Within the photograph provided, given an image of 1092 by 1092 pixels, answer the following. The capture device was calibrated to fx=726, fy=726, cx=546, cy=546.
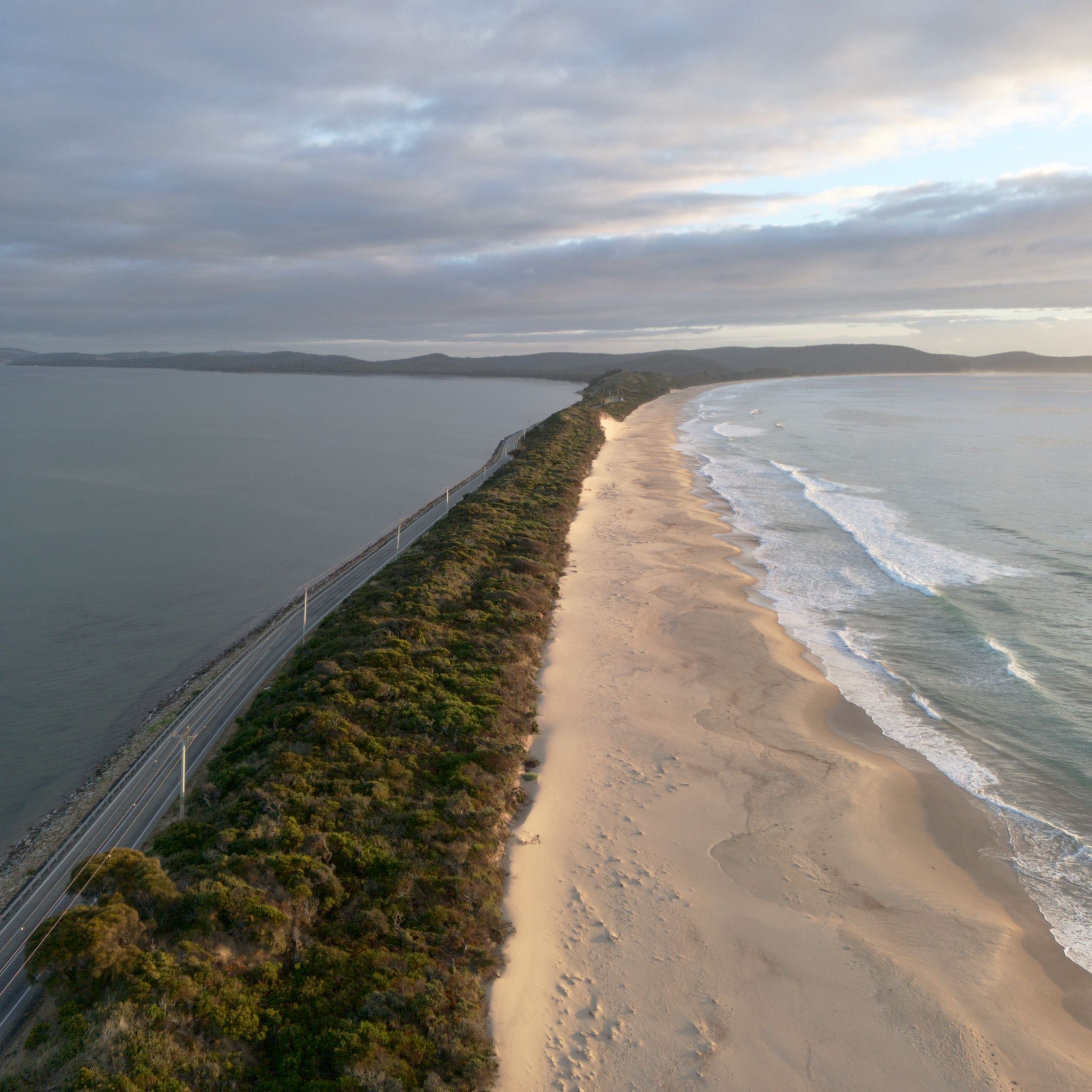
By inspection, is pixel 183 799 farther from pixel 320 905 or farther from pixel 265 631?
pixel 265 631

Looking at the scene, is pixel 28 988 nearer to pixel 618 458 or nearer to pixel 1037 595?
pixel 1037 595

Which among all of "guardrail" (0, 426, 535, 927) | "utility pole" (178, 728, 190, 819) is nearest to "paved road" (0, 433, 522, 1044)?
"guardrail" (0, 426, 535, 927)

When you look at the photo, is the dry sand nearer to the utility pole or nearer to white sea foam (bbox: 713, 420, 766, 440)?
the utility pole

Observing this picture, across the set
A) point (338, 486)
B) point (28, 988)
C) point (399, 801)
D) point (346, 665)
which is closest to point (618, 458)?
point (338, 486)

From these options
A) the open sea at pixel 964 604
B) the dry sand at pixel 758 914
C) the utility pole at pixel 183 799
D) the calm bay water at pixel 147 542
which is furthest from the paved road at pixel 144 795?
the open sea at pixel 964 604

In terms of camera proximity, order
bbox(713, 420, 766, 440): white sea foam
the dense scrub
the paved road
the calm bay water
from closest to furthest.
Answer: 1. the dense scrub
2. the paved road
3. the calm bay water
4. bbox(713, 420, 766, 440): white sea foam
